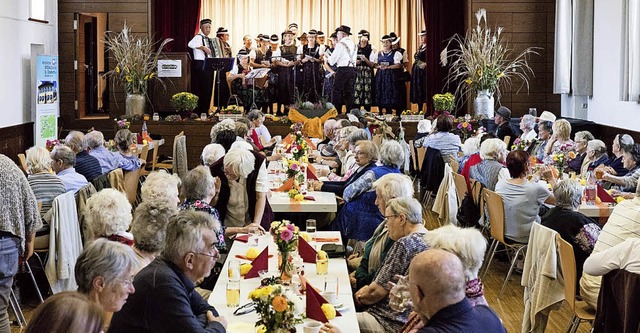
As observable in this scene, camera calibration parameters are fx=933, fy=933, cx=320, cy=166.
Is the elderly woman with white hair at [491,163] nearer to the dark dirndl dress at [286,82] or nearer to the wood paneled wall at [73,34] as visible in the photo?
the dark dirndl dress at [286,82]

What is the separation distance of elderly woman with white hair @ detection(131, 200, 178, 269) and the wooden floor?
2.57 m

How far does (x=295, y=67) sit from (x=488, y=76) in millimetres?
3881

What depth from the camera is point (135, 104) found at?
15438 mm

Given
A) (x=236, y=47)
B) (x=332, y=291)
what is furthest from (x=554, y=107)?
(x=332, y=291)

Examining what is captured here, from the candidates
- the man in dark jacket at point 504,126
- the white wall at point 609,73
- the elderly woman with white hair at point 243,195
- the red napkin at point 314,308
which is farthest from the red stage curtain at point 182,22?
the red napkin at point 314,308

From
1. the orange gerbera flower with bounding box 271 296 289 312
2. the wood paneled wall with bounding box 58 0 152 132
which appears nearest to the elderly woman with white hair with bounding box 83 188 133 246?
the orange gerbera flower with bounding box 271 296 289 312

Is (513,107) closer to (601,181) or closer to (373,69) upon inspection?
(373,69)

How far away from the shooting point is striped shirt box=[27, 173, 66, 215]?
6652 millimetres

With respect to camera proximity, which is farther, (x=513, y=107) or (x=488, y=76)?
(x=513, y=107)

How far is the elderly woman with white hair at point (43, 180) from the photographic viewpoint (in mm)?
6656

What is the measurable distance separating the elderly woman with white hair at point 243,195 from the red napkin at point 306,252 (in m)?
1.58

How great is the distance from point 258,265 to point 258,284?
0.17 meters

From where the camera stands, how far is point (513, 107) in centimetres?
1666

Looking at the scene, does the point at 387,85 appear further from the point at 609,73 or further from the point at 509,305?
the point at 509,305
